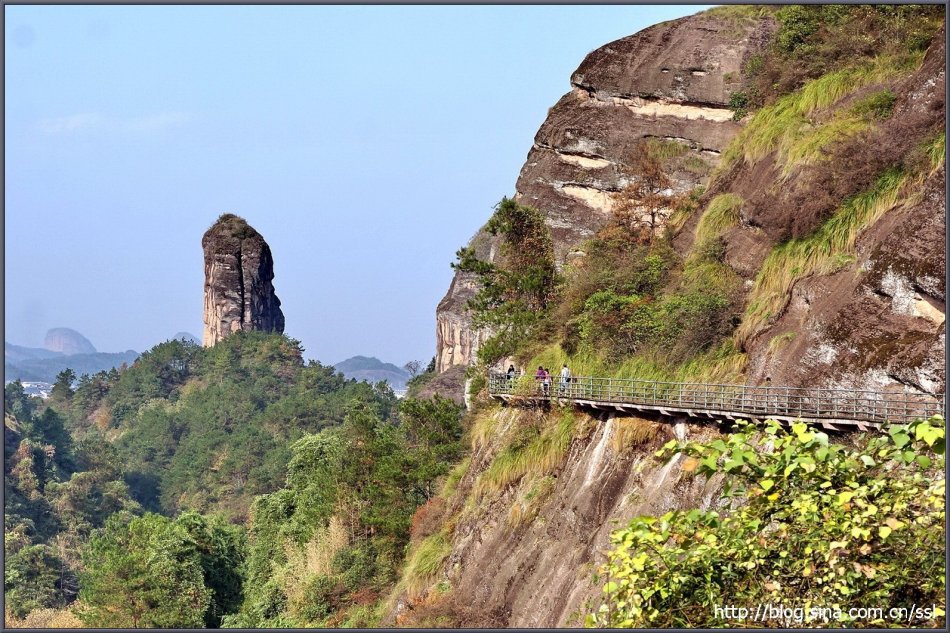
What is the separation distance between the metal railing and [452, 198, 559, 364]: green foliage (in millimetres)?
6945

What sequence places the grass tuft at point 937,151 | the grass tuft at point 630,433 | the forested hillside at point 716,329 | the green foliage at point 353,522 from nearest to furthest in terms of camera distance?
1. the forested hillside at point 716,329
2. the grass tuft at point 937,151
3. the grass tuft at point 630,433
4. the green foliage at point 353,522

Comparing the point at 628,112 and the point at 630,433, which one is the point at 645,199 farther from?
the point at 630,433

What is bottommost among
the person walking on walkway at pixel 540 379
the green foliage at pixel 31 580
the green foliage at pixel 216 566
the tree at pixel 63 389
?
the green foliage at pixel 31 580

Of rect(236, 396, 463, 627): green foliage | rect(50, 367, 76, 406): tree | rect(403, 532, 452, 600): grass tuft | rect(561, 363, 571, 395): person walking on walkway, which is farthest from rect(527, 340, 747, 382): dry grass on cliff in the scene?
rect(50, 367, 76, 406): tree

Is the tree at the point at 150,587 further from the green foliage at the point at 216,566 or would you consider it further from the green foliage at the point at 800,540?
the green foliage at the point at 800,540

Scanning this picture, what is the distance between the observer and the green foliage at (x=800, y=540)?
12.6 m

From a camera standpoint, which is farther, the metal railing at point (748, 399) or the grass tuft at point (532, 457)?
the grass tuft at point (532, 457)

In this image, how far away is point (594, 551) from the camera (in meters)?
26.4

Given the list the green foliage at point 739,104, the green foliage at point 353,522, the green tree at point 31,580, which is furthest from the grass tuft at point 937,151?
the green tree at point 31,580

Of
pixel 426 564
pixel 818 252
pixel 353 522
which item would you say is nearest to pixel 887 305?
pixel 818 252

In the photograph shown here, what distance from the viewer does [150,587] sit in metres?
49.7

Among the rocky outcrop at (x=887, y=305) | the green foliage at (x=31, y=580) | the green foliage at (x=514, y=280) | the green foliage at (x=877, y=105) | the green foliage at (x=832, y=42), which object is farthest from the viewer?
the green foliage at (x=31, y=580)

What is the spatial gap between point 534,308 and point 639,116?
30.5 ft

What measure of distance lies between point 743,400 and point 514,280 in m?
19.9
